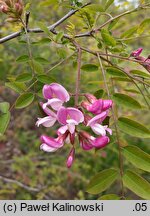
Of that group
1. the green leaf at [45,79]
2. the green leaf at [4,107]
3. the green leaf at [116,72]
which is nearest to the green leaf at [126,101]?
the green leaf at [116,72]

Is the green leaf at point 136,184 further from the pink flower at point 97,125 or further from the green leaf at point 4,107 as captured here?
the green leaf at point 4,107

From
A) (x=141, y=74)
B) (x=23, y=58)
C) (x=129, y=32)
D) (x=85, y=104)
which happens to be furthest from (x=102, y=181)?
(x=129, y=32)

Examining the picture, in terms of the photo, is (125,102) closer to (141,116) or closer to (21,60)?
(21,60)

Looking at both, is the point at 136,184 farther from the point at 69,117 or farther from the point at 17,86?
the point at 17,86

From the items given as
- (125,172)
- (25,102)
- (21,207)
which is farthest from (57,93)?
(21,207)

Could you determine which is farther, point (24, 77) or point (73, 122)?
point (24, 77)

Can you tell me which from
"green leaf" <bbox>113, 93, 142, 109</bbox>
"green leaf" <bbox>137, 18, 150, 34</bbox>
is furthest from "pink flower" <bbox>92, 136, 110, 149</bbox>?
"green leaf" <bbox>137, 18, 150, 34</bbox>
